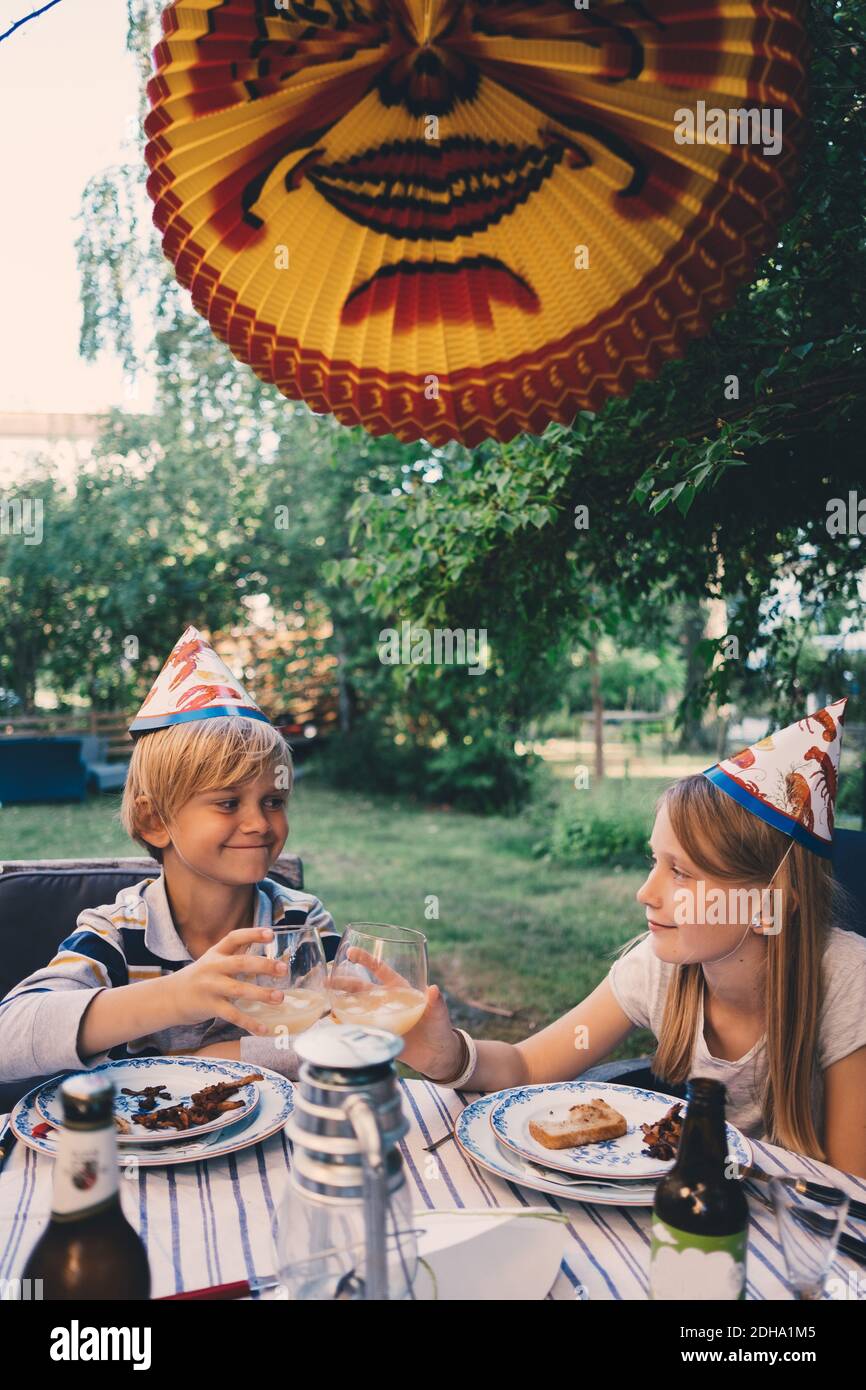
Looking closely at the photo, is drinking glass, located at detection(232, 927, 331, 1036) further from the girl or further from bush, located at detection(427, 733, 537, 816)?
bush, located at detection(427, 733, 537, 816)

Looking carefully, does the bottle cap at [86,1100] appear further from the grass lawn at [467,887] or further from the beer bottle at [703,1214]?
the grass lawn at [467,887]

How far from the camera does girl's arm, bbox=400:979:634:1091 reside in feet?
5.46

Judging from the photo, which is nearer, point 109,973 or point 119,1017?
point 119,1017

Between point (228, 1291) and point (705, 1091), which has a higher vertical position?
point (705, 1091)

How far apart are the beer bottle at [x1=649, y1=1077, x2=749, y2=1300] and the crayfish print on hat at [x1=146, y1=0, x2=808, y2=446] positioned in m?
1.09

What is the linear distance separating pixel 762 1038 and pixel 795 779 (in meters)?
0.52

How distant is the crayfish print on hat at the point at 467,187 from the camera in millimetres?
1357

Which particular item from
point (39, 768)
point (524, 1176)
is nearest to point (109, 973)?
point (524, 1176)

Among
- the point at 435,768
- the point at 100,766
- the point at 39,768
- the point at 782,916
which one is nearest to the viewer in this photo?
the point at 782,916

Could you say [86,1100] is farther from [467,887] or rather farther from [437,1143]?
[467,887]

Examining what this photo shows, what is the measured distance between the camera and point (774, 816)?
1.86 meters

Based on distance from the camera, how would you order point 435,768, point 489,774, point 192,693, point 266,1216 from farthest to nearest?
1. point 435,768
2. point 489,774
3. point 192,693
4. point 266,1216
